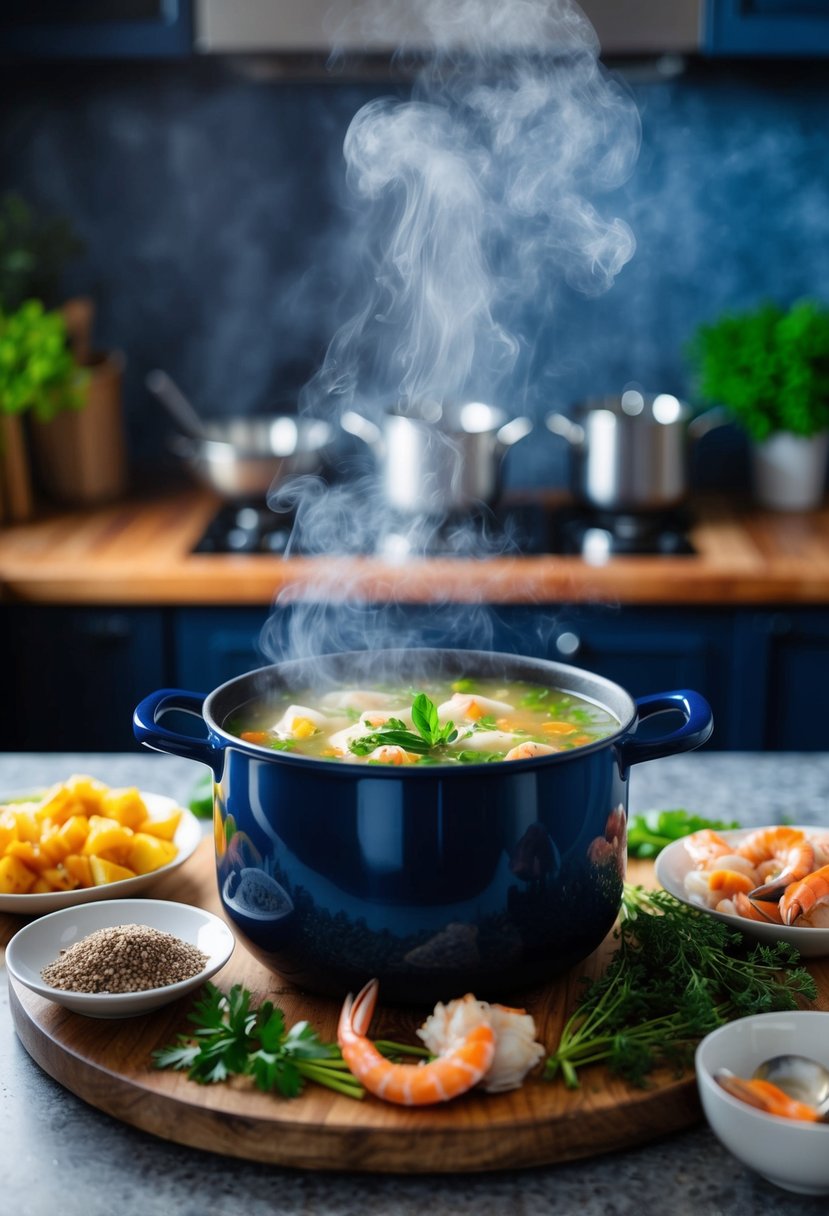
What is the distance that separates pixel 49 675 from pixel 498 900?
6.76 ft

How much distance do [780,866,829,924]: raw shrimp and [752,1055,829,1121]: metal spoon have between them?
22 cm

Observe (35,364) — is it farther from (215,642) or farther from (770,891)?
(770,891)

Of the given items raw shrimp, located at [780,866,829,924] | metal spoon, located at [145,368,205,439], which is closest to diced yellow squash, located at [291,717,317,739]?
raw shrimp, located at [780,866,829,924]

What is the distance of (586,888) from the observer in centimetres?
107

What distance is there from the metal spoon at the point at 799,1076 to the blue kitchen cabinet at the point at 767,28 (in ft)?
8.02

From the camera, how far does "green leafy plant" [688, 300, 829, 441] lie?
10.2 ft

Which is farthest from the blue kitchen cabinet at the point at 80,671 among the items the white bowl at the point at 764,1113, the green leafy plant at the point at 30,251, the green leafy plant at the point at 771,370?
the white bowl at the point at 764,1113

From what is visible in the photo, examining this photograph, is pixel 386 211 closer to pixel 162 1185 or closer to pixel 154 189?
pixel 154 189

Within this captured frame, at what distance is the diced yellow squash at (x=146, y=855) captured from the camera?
129 cm

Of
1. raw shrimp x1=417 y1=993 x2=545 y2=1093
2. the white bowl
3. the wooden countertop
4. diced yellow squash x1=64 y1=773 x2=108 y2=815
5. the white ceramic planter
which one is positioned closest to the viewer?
the white bowl

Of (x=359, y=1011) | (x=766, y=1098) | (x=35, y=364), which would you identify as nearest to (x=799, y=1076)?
(x=766, y=1098)

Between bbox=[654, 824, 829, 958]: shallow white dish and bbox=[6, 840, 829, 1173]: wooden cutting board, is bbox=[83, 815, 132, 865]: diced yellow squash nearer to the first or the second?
bbox=[6, 840, 829, 1173]: wooden cutting board

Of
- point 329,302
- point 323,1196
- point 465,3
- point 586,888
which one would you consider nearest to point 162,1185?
point 323,1196

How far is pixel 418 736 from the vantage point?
1.19 metres
